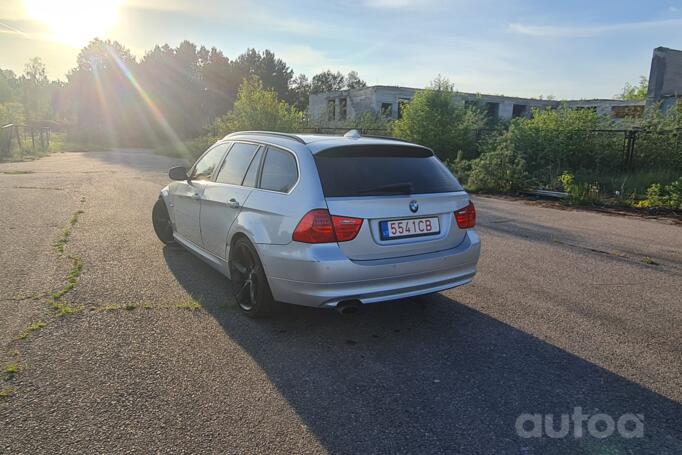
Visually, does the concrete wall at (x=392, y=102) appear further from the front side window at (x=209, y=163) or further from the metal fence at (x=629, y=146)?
the front side window at (x=209, y=163)

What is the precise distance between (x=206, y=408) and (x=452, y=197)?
2563mm

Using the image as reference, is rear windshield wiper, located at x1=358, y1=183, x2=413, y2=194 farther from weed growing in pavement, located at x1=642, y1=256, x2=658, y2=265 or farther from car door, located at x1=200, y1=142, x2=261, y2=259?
weed growing in pavement, located at x1=642, y1=256, x2=658, y2=265

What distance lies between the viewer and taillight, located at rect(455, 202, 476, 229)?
4.04 meters

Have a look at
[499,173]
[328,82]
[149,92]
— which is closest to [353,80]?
[328,82]

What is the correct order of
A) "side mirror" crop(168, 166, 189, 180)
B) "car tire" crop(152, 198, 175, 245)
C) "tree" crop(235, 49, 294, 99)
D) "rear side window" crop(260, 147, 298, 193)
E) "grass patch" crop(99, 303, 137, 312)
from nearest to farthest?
1. "rear side window" crop(260, 147, 298, 193)
2. "grass patch" crop(99, 303, 137, 312)
3. "side mirror" crop(168, 166, 189, 180)
4. "car tire" crop(152, 198, 175, 245)
5. "tree" crop(235, 49, 294, 99)

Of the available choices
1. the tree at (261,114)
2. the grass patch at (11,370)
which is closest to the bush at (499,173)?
the tree at (261,114)

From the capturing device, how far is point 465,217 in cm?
411

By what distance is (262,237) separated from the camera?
3.78 m

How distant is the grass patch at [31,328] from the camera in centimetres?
363

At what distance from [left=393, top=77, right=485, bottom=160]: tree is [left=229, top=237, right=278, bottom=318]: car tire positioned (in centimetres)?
1334

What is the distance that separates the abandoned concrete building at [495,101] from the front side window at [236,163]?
21.0 m

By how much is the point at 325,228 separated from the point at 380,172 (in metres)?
0.76

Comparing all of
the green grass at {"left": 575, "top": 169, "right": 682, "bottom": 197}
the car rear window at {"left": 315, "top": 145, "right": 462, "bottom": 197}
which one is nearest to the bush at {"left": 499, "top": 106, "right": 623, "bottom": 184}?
the green grass at {"left": 575, "top": 169, "right": 682, "bottom": 197}

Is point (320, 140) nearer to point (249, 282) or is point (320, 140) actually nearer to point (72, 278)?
point (249, 282)
